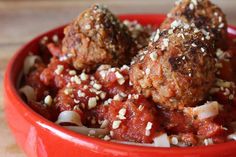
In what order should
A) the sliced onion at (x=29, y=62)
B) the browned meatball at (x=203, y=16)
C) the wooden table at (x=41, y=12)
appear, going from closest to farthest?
the browned meatball at (x=203, y=16) < the sliced onion at (x=29, y=62) < the wooden table at (x=41, y=12)

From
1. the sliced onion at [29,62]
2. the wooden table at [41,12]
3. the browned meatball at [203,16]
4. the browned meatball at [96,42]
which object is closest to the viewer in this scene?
the browned meatball at [96,42]

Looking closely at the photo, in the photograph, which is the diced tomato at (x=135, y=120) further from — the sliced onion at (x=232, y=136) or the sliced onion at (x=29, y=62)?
the sliced onion at (x=29, y=62)

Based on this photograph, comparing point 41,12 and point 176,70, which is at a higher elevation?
point 176,70

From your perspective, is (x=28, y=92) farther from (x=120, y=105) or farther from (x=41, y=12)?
(x=41, y=12)

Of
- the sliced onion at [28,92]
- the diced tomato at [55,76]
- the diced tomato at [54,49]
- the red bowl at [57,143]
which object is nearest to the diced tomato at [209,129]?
the red bowl at [57,143]

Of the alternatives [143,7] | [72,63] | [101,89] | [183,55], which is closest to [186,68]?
[183,55]

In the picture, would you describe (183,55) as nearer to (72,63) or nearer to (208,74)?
(208,74)

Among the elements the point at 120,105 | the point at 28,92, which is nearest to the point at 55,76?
the point at 28,92
